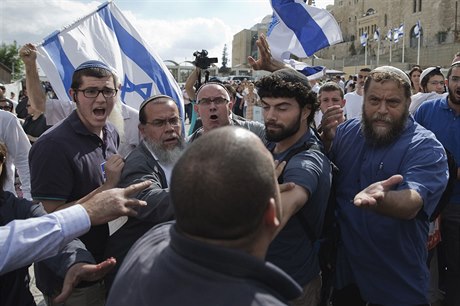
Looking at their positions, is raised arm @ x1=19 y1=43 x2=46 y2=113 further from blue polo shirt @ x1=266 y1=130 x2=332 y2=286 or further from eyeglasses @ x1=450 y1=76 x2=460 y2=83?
eyeglasses @ x1=450 y1=76 x2=460 y2=83

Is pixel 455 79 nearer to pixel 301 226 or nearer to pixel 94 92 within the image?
pixel 301 226

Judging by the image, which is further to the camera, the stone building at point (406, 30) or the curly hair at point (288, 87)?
the stone building at point (406, 30)

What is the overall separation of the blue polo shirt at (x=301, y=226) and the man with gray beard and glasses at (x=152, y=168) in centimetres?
61

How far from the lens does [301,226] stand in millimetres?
2275

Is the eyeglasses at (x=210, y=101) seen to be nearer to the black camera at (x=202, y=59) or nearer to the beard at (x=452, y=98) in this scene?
the beard at (x=452, y=98)

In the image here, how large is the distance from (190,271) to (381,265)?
64.4 inches

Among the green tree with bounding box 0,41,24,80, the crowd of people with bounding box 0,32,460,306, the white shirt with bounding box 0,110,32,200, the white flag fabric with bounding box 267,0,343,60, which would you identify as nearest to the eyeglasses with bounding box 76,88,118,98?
the crowd of people with bounding box 0,32,460,306

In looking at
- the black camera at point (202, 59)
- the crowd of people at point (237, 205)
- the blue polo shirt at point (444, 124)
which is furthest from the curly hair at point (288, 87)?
the black camera at point (202, 59)

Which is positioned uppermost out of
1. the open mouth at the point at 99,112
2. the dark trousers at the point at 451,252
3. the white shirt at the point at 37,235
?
the open mouth at the point at 99,112

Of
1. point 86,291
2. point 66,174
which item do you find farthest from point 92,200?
point 86,291

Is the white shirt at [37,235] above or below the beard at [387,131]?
below

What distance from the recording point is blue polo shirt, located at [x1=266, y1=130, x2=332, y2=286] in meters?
2.17

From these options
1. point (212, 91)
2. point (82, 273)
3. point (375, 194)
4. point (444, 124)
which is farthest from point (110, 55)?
point (375, 194)

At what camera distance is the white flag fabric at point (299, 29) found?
541 cm
